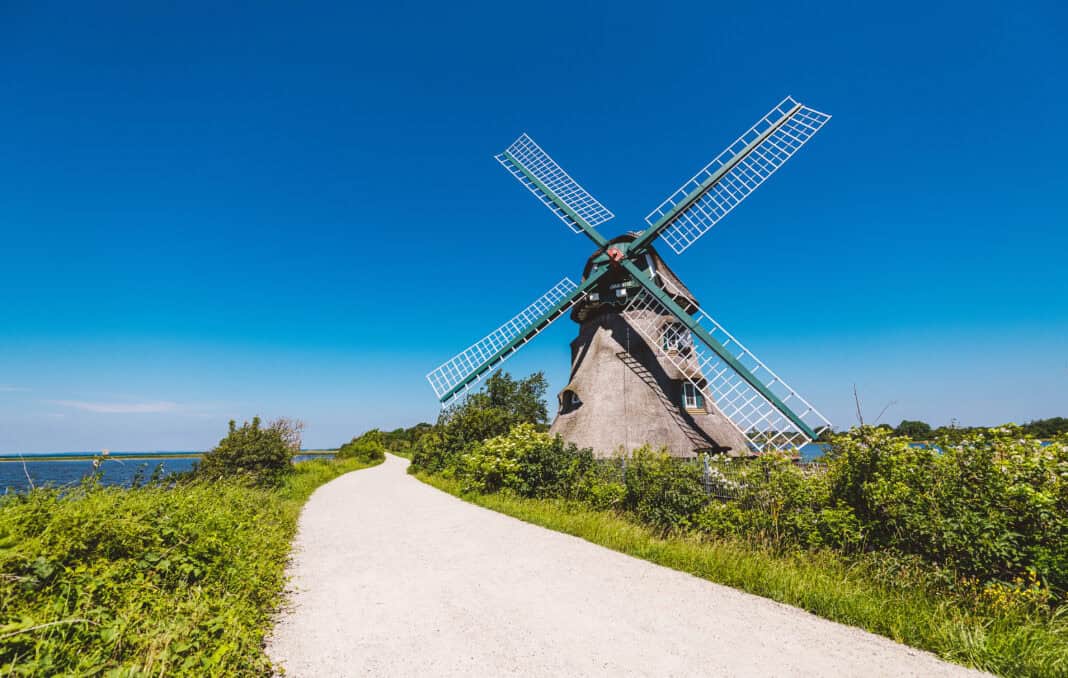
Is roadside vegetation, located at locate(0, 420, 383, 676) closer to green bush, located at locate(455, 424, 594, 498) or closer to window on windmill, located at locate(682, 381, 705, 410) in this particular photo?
green bush, located at locate(455, 424, 594, 498)

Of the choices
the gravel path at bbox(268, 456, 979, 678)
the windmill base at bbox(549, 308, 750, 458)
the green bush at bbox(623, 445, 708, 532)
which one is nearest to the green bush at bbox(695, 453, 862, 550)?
the green bush at bbox(623, 445, 708, 532)

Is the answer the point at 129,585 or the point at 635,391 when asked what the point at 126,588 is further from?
the point at 635,391

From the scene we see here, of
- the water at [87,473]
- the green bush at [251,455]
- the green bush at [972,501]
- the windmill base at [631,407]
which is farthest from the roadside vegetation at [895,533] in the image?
the green bush at [251,455]

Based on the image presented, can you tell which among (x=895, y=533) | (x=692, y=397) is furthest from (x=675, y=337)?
(x=895, y=533)

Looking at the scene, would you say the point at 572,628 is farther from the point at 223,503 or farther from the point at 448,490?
the point at 448,490

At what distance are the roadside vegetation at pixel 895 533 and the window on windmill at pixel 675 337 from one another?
7.92 m

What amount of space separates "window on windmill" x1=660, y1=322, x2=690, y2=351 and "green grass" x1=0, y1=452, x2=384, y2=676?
43.0 ft

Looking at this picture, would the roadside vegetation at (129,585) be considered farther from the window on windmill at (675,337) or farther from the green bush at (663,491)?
the window on windmill at (675,337)

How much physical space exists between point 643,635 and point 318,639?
9.61ft

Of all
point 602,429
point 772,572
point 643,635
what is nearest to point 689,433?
point 602,429

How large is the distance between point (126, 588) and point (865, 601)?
22.5 feet

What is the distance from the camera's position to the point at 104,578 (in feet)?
11.2

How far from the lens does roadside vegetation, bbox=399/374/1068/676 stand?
387 centimetres

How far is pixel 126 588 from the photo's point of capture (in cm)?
353
